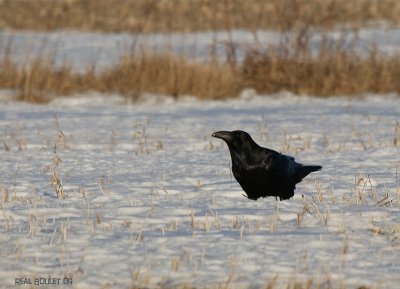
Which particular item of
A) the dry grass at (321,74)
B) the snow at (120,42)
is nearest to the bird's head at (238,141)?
the dry grass at (321,74)

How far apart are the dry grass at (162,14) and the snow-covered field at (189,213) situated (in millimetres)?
11461

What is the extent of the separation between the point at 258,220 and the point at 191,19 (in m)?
19.8

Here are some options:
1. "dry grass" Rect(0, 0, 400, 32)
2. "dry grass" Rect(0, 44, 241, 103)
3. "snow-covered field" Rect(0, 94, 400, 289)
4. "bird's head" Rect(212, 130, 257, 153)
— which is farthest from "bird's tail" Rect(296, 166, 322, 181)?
"dry grass" Rect(0, 0, 400, 32)

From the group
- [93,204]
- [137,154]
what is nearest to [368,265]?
[93,204]

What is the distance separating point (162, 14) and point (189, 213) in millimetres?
19784

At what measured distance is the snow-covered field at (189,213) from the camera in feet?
14.4

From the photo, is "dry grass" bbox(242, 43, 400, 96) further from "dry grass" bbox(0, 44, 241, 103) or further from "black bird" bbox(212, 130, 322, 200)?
"black bird" bbox(212, 130, 322, 200)

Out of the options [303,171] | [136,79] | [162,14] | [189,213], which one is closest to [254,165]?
[189,213]

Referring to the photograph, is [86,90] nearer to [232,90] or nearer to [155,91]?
[155,91]

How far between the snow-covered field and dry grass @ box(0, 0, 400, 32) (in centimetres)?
1146

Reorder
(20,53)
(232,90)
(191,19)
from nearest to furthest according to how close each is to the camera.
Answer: (232,90) → (20,53) → (191,19)

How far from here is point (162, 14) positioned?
25.1 meters

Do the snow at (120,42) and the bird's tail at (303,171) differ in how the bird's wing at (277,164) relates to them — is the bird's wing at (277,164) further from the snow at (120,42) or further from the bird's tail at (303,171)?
the snow at (120,42)

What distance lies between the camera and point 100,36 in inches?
877
